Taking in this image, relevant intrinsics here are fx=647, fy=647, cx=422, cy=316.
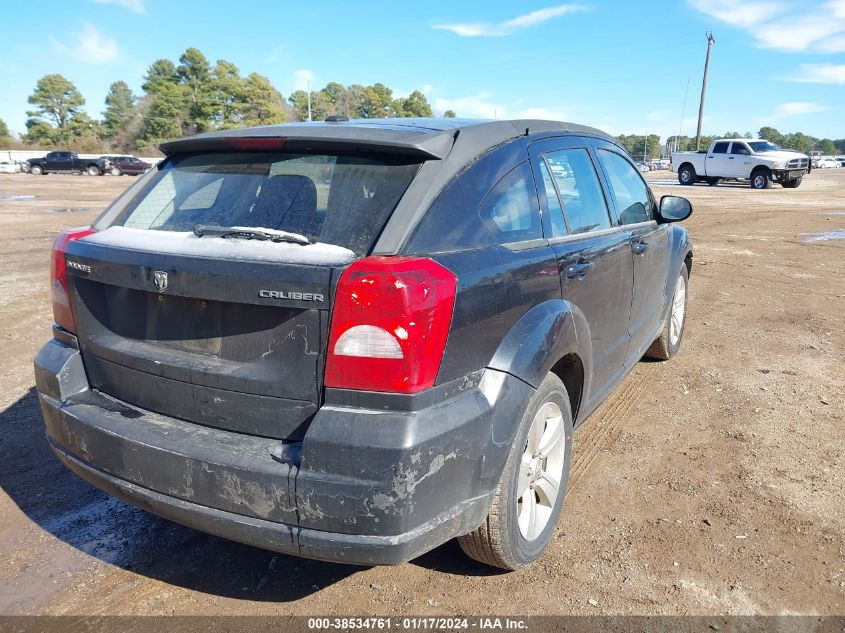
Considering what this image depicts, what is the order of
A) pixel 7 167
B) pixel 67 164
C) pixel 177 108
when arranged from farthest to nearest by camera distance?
pixel 177 108, pixel 7 167, pixel 67 164

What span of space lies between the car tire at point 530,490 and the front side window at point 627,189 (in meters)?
1.53

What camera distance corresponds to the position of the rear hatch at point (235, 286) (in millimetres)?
2107

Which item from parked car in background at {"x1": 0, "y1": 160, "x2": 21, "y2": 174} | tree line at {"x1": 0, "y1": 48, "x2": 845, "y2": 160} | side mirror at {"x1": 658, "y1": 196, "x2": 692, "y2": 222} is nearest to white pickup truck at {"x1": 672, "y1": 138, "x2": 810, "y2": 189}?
side mirror at {"x1": 658, "y1": 196, "x2": 692, "y2": 222}

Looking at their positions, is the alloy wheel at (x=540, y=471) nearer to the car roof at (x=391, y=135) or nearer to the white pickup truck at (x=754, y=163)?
the car roof at (x=391, y=135)

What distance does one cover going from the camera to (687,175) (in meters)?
30.7

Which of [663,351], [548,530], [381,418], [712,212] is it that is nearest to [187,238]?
[381,418]

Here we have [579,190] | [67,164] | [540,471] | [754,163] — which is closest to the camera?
[540,471]

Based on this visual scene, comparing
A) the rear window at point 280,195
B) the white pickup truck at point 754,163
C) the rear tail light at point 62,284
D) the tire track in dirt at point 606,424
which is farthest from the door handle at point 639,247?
the white pickup truck at point 754,163

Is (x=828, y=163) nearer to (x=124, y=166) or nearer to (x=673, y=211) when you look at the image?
(x=124, y=166)

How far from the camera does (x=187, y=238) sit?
2385 millimetres

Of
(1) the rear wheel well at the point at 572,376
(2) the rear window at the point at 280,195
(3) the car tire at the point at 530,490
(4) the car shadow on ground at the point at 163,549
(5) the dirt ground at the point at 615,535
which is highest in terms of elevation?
(2) the rear window at the point at 280,195

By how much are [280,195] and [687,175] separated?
31.7 metres

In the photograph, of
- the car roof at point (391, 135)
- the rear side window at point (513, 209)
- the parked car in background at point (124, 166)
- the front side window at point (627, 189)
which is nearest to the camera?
the car roof at point (391, 135)

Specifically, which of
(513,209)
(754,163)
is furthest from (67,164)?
(513,209)
